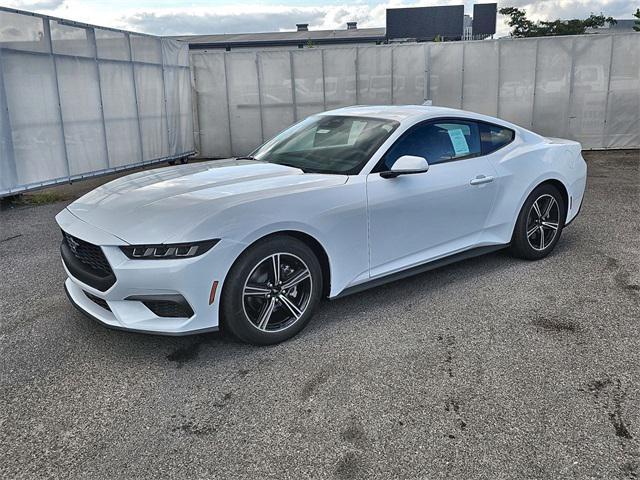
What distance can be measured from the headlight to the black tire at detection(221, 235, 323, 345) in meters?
0.24

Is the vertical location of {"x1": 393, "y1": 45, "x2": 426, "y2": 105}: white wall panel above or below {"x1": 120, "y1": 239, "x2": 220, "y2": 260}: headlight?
above

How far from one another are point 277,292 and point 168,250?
0.73 metres

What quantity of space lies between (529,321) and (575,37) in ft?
38.5

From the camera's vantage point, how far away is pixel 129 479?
7.77ft

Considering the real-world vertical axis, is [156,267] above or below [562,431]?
above

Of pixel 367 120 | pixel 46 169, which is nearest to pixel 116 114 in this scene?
pixel 46 169

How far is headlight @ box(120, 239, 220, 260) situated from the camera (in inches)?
123

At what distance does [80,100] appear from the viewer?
9.51m

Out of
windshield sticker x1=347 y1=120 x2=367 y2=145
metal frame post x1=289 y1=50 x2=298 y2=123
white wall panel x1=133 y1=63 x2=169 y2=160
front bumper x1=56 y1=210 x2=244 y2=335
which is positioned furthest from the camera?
A: metal frame post x1=289 y1=50 x2=298 y2=123

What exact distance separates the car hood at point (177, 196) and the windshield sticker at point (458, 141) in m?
1.20

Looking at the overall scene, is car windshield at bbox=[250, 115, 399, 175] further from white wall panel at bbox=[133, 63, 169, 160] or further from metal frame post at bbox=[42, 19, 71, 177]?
white wall panel at bbox=[133, 63, 169, 160]

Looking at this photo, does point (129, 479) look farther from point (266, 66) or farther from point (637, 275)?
point (266, 66)

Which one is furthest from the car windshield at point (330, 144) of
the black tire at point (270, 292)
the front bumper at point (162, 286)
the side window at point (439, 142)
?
the front bumper at point (162, 286)

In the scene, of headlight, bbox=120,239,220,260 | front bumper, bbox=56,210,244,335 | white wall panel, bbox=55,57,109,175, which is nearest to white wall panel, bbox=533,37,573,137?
white wall panel, bbox=55,57,109,175
